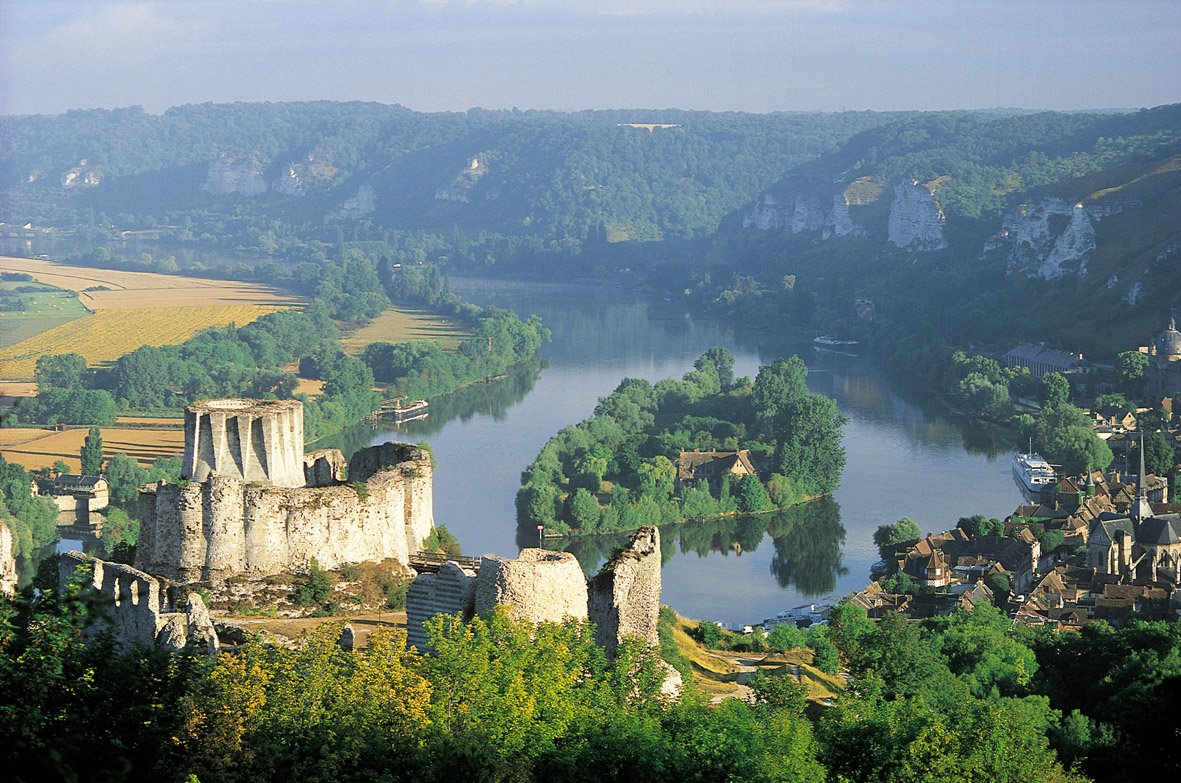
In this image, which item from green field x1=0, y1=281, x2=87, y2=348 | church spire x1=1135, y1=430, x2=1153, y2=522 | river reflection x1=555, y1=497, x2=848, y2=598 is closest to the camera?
church spire x1=1135, y1=430, x2=1153, y2=522

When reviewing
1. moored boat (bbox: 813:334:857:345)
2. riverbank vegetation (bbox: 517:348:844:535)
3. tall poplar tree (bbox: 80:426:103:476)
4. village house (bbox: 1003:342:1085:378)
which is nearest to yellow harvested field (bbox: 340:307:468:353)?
moored boat (bbox: 813:334:857:345)

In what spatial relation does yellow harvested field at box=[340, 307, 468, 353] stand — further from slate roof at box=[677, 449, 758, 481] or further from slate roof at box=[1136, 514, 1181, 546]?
slate roof at box=[1136, 514, 1181, 546]

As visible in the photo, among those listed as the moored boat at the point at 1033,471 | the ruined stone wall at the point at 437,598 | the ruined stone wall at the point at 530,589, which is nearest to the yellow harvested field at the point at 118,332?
the moored boat at the point at 1033,471

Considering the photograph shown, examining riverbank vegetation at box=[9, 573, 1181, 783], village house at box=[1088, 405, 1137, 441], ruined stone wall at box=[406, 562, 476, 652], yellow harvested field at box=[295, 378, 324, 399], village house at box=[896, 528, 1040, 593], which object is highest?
ruined stone wall at box=[406, 562, 476, 652]

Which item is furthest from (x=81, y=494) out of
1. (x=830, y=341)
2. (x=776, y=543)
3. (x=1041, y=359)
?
(x=830, y=341)

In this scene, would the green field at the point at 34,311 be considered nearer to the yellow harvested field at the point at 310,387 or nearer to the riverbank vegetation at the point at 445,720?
the yellow harvested field at the point at 310,387

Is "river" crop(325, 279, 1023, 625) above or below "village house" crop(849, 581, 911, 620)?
below

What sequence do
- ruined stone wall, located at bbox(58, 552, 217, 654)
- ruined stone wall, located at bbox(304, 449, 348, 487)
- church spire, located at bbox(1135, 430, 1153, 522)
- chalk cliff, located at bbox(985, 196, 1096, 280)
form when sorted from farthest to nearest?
chalk cliff, located at bbox(985, 196, 1096, 280) → church spire, located at bbox(1135, 430, 1153, 522) → ruined stone wall, located at bbox(304, 449, 348, 487) → ruined stone wall, located at bbox(58, 552, 217, 654)

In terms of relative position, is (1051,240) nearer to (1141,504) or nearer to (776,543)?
(776,543)
